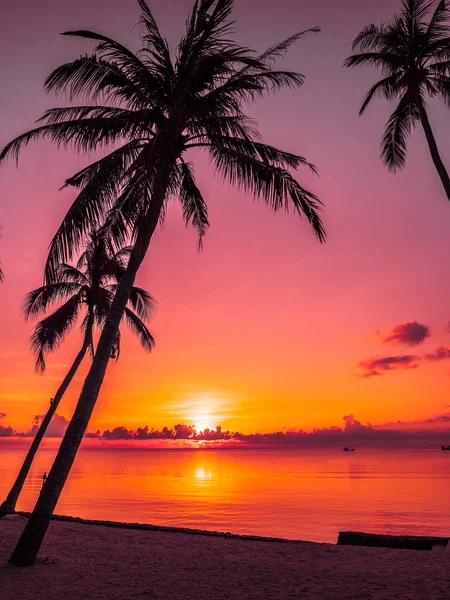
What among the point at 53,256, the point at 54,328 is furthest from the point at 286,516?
the point at 53,256

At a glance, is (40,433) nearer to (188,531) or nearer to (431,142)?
(188,531)

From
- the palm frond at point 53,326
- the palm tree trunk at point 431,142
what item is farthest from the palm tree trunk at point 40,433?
the palm tree trunk at point 431,142

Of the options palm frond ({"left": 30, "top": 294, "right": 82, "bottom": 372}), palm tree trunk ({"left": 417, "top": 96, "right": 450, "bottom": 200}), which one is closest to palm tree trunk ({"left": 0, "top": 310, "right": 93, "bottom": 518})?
palm frond ({"left": 30, "top": 294, "right": 82, "bottom": 372})

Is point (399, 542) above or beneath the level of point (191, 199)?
beneath

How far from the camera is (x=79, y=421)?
30.7 feet

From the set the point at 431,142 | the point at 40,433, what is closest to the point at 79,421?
the point at 40,433

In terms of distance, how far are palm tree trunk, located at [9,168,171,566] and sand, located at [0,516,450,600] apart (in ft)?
1.35

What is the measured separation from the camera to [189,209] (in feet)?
44.2

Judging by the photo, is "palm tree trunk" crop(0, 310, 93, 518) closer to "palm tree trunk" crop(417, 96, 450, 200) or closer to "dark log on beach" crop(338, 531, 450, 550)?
"dark log on beach" crop(338, 531, 450, 550)

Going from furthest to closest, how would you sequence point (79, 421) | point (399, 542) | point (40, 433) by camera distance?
point (40, 433)
point (399, 542)
point (79, 421)

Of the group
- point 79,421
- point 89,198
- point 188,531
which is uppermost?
point 89,198

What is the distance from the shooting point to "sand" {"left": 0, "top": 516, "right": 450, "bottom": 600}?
7445 mm

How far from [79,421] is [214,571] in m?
3.50

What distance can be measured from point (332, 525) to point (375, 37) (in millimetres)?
24013
